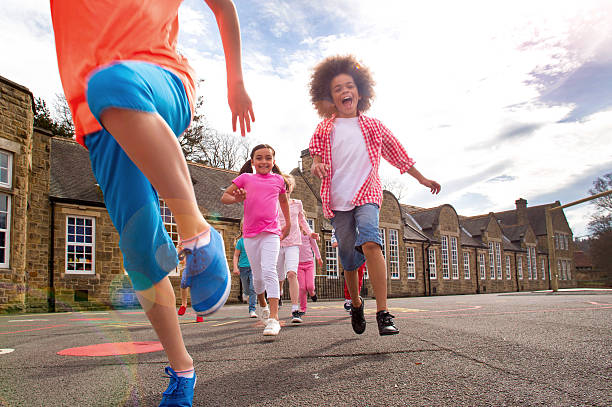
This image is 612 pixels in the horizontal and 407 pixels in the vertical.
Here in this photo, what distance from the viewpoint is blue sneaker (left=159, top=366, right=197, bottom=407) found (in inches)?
64.9

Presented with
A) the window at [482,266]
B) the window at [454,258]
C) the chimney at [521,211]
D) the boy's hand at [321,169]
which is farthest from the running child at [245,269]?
the chimney at [521,211]

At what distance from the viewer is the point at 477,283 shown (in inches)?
1531

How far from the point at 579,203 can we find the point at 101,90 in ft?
89.9

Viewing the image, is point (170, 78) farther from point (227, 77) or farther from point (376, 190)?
point (376, 190)

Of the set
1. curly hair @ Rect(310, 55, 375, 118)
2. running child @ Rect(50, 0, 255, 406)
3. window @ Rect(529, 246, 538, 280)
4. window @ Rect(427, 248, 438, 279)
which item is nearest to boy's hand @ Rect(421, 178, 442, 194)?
curly hair @ Rect(310, 55, 375, 118)

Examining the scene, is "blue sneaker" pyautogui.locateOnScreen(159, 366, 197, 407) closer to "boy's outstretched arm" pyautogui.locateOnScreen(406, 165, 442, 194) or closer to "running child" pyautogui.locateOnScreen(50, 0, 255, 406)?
"running child" pyautogui.locateOnScreen(50, 0, 255, 406)

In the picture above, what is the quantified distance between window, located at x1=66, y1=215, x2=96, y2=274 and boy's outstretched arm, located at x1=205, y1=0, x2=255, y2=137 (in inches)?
655

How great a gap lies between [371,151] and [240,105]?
2.24 m

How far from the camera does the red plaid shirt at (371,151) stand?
3.98m

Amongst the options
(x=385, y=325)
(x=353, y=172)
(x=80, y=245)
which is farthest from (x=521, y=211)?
(x=385, y=325)

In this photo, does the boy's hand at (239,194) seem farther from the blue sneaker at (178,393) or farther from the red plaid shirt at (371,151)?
the blue sneaker at (178,393)

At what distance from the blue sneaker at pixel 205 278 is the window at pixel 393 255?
2971 cm

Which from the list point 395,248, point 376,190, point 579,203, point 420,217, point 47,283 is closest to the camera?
point 376,190

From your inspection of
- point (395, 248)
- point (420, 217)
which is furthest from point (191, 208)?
point (420, 217)
